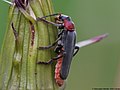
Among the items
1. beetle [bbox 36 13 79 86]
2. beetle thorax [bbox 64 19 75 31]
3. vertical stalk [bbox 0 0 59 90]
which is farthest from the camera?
beetle thorax [bbox 64 19 75 31]

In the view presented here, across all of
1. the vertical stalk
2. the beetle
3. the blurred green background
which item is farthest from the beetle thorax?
the blurred green background

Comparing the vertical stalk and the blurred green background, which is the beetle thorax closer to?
the vertical stalk

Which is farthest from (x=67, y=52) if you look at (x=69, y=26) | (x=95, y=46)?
(x=95, y=46)

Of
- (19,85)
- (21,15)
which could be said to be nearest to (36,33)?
(21,15)

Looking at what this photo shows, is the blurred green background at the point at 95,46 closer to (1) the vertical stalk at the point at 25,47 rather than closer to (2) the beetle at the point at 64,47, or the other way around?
(2) the beetle at the point at 64,47

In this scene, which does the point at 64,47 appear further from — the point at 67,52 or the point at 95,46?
the point at 95,46
